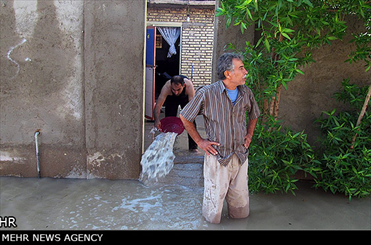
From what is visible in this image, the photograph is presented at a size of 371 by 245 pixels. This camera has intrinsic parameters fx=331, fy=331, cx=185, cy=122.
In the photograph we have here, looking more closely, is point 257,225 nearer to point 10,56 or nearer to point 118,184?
point 118,184

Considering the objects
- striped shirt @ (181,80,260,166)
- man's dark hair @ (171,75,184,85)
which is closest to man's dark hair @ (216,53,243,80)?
striped shirt @ (181,80,260,166)

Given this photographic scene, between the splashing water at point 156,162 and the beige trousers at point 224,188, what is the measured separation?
131 centimetres

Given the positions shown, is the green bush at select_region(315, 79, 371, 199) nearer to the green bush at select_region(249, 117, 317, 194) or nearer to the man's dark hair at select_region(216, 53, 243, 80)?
the green bush at select_region(249, 117, 317, 194)

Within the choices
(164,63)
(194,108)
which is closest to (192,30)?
(164,63)

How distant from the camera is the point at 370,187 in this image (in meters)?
3.93

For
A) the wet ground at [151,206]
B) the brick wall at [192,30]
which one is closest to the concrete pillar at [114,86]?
the wet ground at [151,206]

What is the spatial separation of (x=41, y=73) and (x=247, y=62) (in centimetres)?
279

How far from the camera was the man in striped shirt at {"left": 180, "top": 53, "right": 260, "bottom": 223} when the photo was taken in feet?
10.6

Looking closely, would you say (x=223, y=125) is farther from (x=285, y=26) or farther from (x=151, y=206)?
(x=151, y=206)

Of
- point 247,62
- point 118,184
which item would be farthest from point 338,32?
point 118,184

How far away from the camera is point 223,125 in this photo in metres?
3.24

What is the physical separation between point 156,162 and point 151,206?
3.19 ft

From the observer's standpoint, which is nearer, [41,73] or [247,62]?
[247,62]
